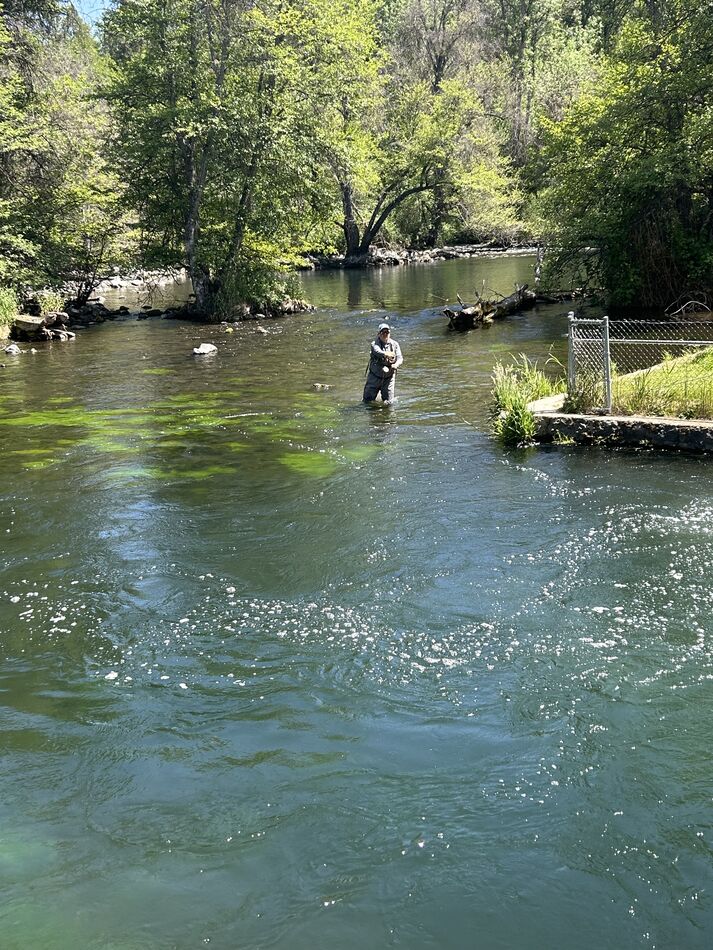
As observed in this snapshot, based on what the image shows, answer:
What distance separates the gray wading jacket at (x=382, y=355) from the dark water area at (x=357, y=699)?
10.1ft

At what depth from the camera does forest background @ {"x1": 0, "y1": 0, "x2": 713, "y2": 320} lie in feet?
73.4

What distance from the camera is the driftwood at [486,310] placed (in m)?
24.3

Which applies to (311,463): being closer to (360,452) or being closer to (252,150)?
(360,452)

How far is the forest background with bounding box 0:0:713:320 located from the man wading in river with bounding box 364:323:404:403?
406 inches

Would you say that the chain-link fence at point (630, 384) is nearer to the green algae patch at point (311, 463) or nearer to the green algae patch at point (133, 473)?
the green algae patch at point (311, 463)

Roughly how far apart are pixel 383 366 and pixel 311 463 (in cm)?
412

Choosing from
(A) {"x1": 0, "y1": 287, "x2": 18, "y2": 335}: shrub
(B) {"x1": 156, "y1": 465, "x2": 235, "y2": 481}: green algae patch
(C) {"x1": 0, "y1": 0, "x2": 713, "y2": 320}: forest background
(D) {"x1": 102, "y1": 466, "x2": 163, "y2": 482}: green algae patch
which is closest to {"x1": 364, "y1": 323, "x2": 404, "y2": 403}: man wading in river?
(B) {"x1": 156, "y1": 465, "x2": 235, "y2": 481}: green algae patch

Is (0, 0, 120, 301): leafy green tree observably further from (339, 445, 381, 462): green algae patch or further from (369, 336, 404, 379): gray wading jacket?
(339, 445, 381, 462): green algae patch

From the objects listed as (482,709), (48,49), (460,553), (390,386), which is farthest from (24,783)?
(48,49)

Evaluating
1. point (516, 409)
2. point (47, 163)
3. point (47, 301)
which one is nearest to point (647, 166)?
point (516, 409)

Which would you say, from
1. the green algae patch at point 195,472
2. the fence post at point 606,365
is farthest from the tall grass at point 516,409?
the green algae patch at point 195,472

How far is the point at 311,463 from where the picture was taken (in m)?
12.2

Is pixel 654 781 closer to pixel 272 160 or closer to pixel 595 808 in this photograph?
pixel 595 808

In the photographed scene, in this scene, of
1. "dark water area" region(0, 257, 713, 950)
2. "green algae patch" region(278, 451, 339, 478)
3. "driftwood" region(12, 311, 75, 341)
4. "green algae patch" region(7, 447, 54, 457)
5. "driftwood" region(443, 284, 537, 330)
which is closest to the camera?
"dark water area" region(0, 257, 713, 950)
